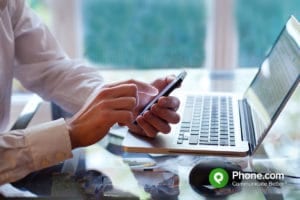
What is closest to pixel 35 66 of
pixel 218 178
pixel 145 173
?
pixel 145 173

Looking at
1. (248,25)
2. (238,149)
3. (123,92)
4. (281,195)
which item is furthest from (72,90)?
(248,25)

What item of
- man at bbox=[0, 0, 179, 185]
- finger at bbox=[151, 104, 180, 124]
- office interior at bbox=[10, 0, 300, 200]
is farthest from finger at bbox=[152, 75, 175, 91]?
office interior at bbox=[10, 0, 300, 200]

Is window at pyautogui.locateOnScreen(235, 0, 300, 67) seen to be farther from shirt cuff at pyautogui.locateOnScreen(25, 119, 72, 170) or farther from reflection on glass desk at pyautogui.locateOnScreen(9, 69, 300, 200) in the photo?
shirt cuff at pyautogui.locateOnScreen(25, 119, 72, 170)

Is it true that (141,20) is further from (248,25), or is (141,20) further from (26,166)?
(26,166)

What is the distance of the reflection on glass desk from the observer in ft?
2.87

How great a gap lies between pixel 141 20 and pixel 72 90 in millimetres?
895

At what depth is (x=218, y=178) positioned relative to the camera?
2.94 ft

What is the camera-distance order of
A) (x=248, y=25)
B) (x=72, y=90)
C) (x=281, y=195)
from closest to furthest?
(x=281, y=195)
(x=72, y=90)
(x=248, y=25)

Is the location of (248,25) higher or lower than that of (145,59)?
higher

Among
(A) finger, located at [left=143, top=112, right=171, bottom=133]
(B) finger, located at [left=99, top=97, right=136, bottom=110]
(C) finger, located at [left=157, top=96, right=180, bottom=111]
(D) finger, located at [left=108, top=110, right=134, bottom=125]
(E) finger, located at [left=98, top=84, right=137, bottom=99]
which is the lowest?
(A) finger, located at [left=143, top=112, right=171, bottom=133]

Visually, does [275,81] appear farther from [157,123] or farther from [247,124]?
[157,123]

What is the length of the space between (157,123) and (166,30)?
1.09 metres

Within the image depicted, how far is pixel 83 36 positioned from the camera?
2041 mm

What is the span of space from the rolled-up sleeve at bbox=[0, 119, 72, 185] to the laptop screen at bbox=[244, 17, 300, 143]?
1.19 ft
